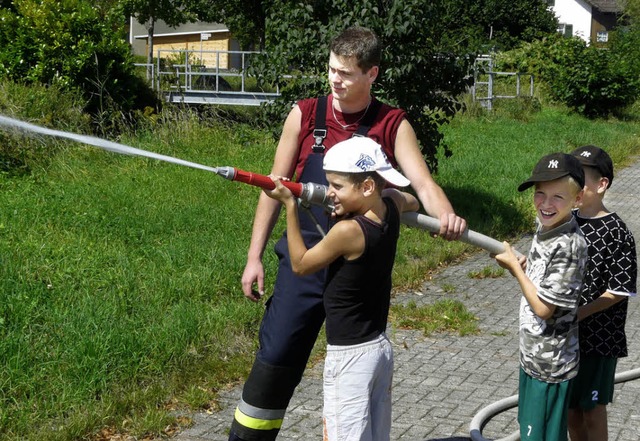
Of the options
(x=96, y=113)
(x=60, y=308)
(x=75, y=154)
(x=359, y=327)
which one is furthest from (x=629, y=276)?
(x=96, y=113)

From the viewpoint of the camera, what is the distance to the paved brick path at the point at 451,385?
541 cm

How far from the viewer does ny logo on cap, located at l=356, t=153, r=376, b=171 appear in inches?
141

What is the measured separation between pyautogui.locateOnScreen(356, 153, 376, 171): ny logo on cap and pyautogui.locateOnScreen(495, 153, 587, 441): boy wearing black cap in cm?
68

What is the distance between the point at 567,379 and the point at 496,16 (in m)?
52.7

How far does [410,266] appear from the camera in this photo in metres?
9.20

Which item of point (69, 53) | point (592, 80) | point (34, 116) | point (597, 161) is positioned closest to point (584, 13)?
point (592, 80)

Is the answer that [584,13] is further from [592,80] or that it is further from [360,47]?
[360,47]

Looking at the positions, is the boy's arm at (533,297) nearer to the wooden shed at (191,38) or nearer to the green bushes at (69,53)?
the green bushes at (69,53)

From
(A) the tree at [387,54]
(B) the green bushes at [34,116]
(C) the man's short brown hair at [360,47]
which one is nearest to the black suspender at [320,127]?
(C) the man's short brown hair at [360,47]

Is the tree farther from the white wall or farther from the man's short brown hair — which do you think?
the white wall

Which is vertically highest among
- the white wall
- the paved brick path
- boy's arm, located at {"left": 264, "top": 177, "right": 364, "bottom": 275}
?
the white wall

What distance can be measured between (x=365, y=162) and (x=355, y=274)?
42 centimetres

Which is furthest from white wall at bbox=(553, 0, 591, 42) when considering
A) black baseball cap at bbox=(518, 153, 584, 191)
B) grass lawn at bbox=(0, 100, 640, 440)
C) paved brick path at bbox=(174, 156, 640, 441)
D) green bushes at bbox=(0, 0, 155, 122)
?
black baseball cap at bbox=(518, 153, 584, 191)

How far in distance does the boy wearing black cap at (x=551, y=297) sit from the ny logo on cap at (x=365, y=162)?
0.68 metres
